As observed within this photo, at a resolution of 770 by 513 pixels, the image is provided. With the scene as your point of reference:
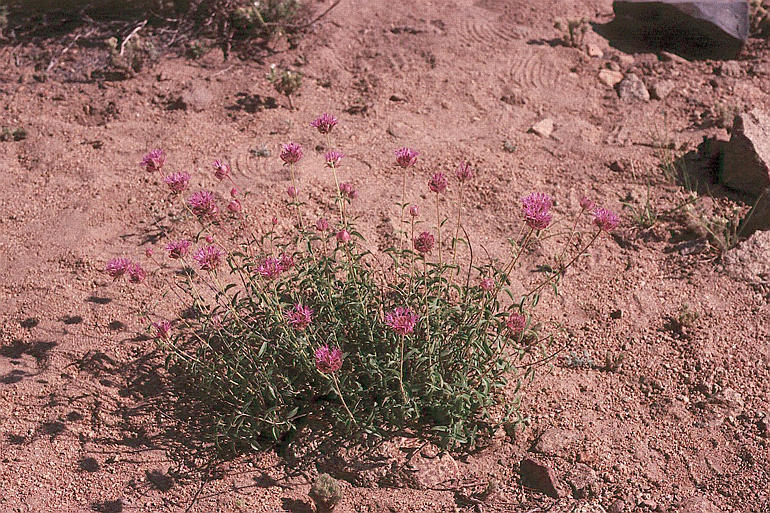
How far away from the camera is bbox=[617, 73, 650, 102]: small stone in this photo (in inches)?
251

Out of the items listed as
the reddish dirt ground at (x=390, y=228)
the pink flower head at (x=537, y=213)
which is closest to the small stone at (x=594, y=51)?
the reddish dirt ground at (x=390, y=228)

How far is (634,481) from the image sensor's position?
374 centimetres

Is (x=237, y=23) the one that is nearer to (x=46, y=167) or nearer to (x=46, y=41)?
(x=46, y=41)

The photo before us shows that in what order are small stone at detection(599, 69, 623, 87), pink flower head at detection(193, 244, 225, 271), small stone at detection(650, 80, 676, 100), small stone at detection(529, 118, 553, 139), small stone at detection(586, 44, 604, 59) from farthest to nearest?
small stone at detection(586, 44, 604, 59)
small stone at detection(599, 69, 623, 87)
small stone at detection(650, 80, 676, 100)
small stone at detection(529, 118, 553, 139)
pink flower head at detection(193, 244, 225, 271)

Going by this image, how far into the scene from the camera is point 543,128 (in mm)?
6027

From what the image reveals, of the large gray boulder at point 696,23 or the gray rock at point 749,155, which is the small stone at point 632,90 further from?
the gray rock at point 749,155

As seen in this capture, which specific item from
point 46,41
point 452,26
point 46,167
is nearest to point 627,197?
point 452,26

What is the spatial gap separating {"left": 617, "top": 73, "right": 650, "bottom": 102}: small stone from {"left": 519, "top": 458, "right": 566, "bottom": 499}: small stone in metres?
3.89

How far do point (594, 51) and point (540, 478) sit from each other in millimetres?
4684

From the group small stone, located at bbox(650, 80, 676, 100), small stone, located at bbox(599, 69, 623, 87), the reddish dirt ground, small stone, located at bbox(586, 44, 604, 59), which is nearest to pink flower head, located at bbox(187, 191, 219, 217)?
the reddish dirt ground

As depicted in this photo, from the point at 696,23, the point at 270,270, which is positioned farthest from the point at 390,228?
the point at 696,23

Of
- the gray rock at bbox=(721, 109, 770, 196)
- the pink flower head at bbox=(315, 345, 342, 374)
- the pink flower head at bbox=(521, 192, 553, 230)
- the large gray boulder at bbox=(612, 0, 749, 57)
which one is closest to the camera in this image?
the pink flower head at bbox=(315, 345, 342, 374)

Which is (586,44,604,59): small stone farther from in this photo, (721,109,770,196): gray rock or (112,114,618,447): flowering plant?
(112,114,618,447): flowering plant

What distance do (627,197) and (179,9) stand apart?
16.1ft
